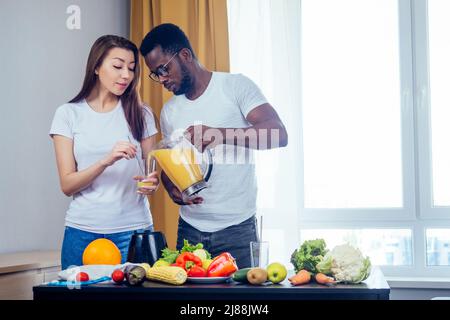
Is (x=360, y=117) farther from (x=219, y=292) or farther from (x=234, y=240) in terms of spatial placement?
(x=219, y=292)

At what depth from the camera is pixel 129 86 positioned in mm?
3061

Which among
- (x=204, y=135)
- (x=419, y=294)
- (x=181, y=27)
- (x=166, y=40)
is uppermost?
(x=181, y=27)

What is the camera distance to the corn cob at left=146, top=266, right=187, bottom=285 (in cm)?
210

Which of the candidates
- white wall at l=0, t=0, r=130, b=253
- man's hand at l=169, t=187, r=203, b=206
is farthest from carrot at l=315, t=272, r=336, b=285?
white wall at l=0, t=0, r=130, b=253

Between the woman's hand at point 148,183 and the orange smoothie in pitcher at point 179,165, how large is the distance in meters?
0.06

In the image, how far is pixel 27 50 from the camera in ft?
9.93

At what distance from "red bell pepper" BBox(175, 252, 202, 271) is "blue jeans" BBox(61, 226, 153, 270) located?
77 centimetres

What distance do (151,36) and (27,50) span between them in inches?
22.0

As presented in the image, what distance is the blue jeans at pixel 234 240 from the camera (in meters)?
3.04

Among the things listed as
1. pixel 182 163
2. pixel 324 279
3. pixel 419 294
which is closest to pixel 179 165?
pixel 182 163

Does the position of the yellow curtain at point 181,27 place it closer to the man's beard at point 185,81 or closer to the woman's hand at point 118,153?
the man's beard at point 185,81

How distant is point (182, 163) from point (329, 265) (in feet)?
3.29
